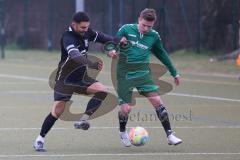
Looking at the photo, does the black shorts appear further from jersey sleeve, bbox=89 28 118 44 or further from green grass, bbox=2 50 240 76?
green grass, bbox=2 50 240 76

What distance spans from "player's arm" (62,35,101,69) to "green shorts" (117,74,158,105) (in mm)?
727

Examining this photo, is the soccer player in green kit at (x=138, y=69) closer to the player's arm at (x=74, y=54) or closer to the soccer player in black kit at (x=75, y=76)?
the soccer player in black kit at (x=75, y=76)

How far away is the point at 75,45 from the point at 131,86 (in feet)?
3.32

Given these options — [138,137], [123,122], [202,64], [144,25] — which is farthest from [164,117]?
[202,64]

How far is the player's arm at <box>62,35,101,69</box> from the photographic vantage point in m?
10.6

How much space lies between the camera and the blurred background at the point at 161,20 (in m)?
33.4

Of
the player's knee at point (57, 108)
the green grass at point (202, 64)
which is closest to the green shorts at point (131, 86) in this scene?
the player's knee at point (57, 108)

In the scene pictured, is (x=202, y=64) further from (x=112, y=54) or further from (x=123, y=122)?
(x=112, y=54)

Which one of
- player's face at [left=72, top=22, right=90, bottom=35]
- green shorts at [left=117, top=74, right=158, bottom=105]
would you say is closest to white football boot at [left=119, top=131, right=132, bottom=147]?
green shorts at [left=117, top=74, right=158, bottom=105]

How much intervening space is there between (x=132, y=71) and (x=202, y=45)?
76.5 ft

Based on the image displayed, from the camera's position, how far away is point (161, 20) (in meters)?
34.2

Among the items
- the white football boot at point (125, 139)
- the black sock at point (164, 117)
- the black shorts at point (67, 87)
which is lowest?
the white football boot at point (125, 139)

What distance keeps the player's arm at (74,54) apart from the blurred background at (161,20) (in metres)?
21.7

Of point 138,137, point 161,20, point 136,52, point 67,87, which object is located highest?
point 136,52
